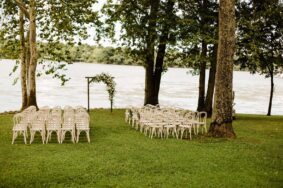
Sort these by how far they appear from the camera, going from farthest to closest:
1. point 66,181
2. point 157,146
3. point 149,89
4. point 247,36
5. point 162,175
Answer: point 149,89 → point 247,36 → point 157,146 → point 162,175 → point 66,181

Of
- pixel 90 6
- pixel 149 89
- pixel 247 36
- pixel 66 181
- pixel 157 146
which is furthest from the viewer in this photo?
pixel 149 89

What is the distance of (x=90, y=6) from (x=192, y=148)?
1451 cm

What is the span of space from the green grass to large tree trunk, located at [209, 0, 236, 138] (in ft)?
2.62

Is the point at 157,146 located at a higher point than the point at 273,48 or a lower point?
lower

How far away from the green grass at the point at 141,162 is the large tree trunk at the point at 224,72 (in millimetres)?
798

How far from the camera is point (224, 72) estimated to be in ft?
52.2

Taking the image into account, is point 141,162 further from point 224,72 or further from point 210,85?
point 210,85

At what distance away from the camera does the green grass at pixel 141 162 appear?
9523 mm

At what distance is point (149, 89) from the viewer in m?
26.9

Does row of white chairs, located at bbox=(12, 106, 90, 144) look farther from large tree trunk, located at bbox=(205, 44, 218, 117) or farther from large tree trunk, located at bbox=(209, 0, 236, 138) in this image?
large tree trunk, located at bbox=(205, 44, 218, 117)

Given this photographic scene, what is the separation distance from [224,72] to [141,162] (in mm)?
6306

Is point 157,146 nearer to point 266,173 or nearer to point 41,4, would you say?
point 266,173

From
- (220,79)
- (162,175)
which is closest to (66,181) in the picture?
(162,175)

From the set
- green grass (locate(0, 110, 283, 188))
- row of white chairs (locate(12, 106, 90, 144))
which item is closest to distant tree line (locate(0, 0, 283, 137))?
row of white chairs (locate(12, 106, 90, 144))
